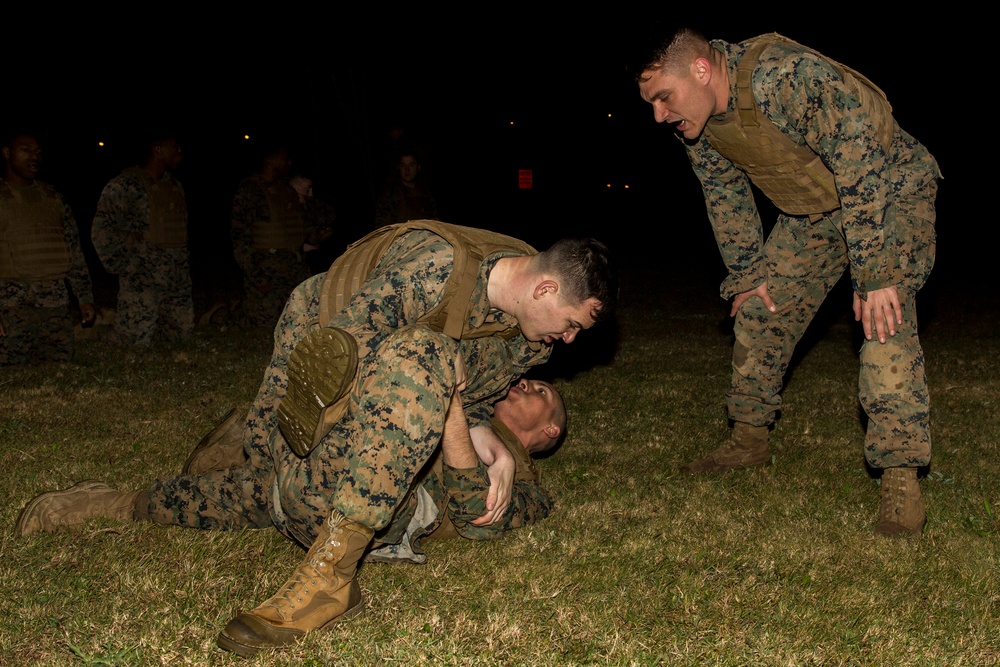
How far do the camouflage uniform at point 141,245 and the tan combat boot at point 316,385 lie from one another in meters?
6.26

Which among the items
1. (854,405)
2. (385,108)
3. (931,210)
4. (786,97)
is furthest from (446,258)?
(385,108)

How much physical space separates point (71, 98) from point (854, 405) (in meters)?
30.8

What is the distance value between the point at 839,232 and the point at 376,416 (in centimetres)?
273

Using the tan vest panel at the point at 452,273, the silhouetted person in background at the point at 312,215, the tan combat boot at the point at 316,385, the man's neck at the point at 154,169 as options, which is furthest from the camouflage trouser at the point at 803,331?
the silhouetted person in background at the point at 312,215

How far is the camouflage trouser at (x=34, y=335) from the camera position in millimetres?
7742

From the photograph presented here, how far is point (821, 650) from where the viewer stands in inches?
127

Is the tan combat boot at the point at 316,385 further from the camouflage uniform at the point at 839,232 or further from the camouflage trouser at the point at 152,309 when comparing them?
the camouflage trouser at the point at 152,309

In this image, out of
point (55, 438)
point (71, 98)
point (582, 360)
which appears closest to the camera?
point (55, 438)

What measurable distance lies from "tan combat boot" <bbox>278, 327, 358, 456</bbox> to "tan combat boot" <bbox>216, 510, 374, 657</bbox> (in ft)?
1.10

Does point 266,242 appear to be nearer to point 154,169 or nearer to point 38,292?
point 154,169

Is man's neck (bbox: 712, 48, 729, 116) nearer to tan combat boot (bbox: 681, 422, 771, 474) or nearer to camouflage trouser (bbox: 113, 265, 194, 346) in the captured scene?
tan combat boot (bbox: 681, 422, 771, 474)

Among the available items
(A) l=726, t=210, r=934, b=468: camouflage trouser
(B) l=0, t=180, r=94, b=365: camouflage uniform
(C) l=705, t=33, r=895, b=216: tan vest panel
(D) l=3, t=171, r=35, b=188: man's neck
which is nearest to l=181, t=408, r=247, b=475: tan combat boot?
(A) l=726, t=210, r=934, b=468: camouflage trouser

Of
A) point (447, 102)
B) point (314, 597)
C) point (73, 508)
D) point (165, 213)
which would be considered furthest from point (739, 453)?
point (447, 102)

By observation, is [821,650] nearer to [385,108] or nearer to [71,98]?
[385,108]
